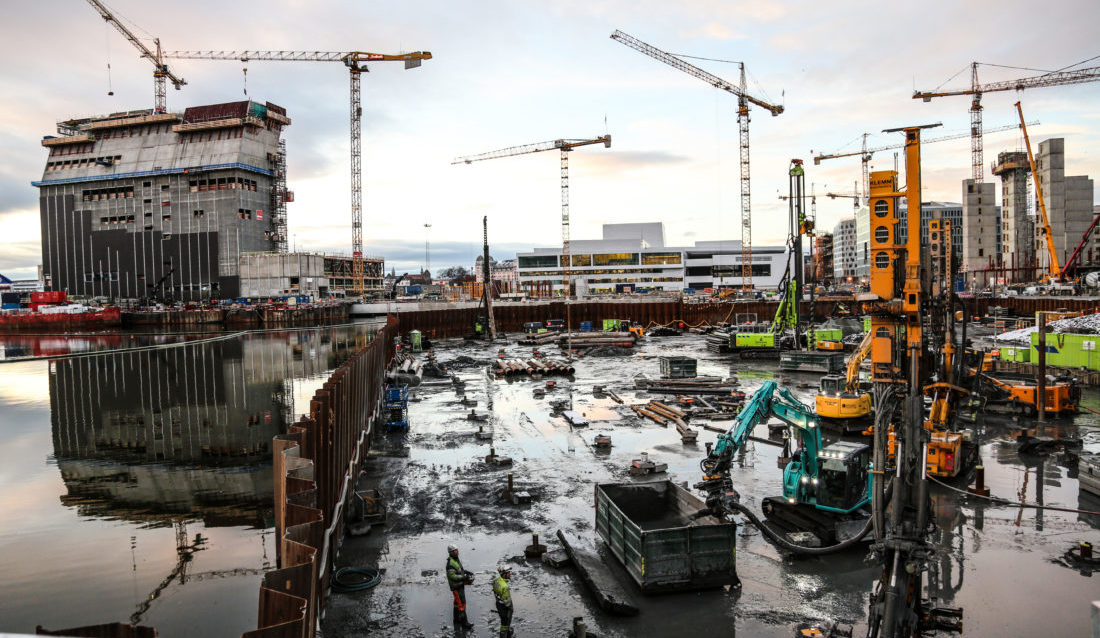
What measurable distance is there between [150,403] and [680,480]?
27.1 metres

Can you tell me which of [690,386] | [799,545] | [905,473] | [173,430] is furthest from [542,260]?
[905,473]

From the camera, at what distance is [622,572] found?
12.0m

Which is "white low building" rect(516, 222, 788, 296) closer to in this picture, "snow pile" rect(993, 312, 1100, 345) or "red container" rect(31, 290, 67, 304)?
"red container" rect(31, 290, 67, 304)

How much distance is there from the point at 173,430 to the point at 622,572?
841 inches

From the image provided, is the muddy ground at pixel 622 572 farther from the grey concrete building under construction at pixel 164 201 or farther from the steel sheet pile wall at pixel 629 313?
the grey concrete building under construction at pixel 164 201

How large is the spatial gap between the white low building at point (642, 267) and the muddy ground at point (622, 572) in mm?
115460

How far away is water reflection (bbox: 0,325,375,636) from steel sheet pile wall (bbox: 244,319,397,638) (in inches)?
72.2

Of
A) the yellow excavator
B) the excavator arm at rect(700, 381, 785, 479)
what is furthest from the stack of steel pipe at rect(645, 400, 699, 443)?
the excavator arm at rect(700, 381, 785, 479)

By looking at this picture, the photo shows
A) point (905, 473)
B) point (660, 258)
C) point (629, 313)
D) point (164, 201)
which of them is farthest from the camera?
point (660, 258)

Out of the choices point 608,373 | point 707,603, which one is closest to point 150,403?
point 608,373

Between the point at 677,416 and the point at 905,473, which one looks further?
the point at 677,416

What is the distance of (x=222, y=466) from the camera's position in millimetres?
20031

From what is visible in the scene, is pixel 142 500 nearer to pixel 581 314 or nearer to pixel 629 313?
pixel 581 314

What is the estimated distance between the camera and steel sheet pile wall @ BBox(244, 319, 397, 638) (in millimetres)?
6109
